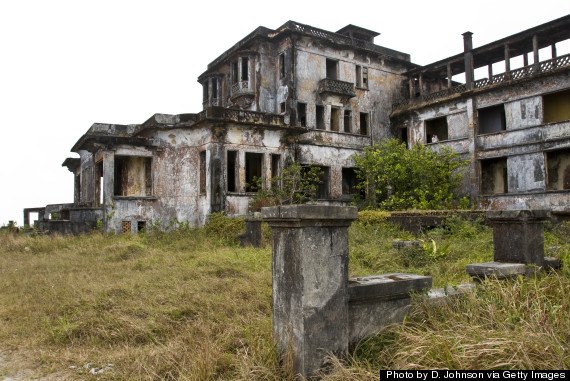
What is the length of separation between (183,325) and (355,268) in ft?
12.1

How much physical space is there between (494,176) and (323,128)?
27.6 ft

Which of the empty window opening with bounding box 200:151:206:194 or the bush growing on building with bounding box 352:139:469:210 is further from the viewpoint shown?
the bush growing on building with bounding box 352:139:469:210

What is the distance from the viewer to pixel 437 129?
22531mm

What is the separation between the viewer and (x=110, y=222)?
50.4ft

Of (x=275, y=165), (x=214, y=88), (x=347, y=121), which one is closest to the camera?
(x=275, y=165)

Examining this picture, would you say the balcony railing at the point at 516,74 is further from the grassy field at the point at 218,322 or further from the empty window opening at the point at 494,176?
the grassy field at the point at 218,322

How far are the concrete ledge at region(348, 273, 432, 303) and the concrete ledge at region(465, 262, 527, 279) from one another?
3.70 feet

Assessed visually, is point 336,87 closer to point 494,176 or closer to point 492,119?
point 492,119

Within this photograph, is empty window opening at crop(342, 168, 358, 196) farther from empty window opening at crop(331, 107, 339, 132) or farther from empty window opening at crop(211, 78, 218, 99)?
empty window opening at crop(211, 78, 218, 99)

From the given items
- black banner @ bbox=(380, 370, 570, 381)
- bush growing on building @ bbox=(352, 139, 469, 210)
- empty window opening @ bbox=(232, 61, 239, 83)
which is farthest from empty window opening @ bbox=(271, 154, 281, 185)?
black banner @ bbox=(380, 370, 570, 381)

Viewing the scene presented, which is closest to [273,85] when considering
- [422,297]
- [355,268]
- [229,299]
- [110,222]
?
[110,222]

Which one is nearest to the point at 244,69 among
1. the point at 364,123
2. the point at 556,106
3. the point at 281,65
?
the point at 281,65

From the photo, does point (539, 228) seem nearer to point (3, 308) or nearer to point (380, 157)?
point (3, 308)

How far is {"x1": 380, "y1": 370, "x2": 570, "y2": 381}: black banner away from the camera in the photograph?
249cm
